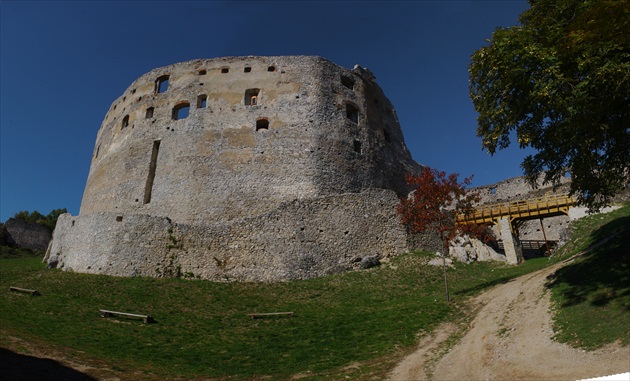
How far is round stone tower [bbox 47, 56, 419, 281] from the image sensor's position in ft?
63.9

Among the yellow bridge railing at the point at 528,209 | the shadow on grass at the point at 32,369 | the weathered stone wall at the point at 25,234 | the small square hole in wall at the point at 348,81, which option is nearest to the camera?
the shadow on grass at the point at 32,369

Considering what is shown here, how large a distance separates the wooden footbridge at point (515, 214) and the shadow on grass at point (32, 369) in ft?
59.5

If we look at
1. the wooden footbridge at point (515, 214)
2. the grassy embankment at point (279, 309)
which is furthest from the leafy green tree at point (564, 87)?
the wooden footbridge at point (515, 214)

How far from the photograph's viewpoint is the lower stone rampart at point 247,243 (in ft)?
62.5

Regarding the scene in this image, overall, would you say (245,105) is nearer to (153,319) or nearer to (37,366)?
(153,319)

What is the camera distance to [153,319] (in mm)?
14094

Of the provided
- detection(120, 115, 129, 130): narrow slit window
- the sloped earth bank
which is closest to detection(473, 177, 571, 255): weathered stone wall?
the sloped earth bank

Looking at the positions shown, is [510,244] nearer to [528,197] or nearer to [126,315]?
[528,197]

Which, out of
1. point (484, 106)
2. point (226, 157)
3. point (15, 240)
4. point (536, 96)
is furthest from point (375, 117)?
point (15, 240)

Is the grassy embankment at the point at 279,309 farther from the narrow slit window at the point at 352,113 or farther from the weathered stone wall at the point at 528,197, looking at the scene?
the narrow slit window at the point at 352,113

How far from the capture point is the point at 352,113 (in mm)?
29953

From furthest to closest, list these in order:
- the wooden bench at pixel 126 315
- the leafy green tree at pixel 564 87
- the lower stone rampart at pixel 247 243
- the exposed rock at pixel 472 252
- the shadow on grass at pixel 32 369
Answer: the exposed rock at pixel 472 252 < the lower stone rampart at pixel 247 243 < the wooden bench at pixel 126 315 < the leafy green tree at pixel 564 87 < the shadow on grass at pixel 32 369

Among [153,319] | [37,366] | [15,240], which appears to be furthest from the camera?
[15,240]

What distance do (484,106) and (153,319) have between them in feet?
39.7
